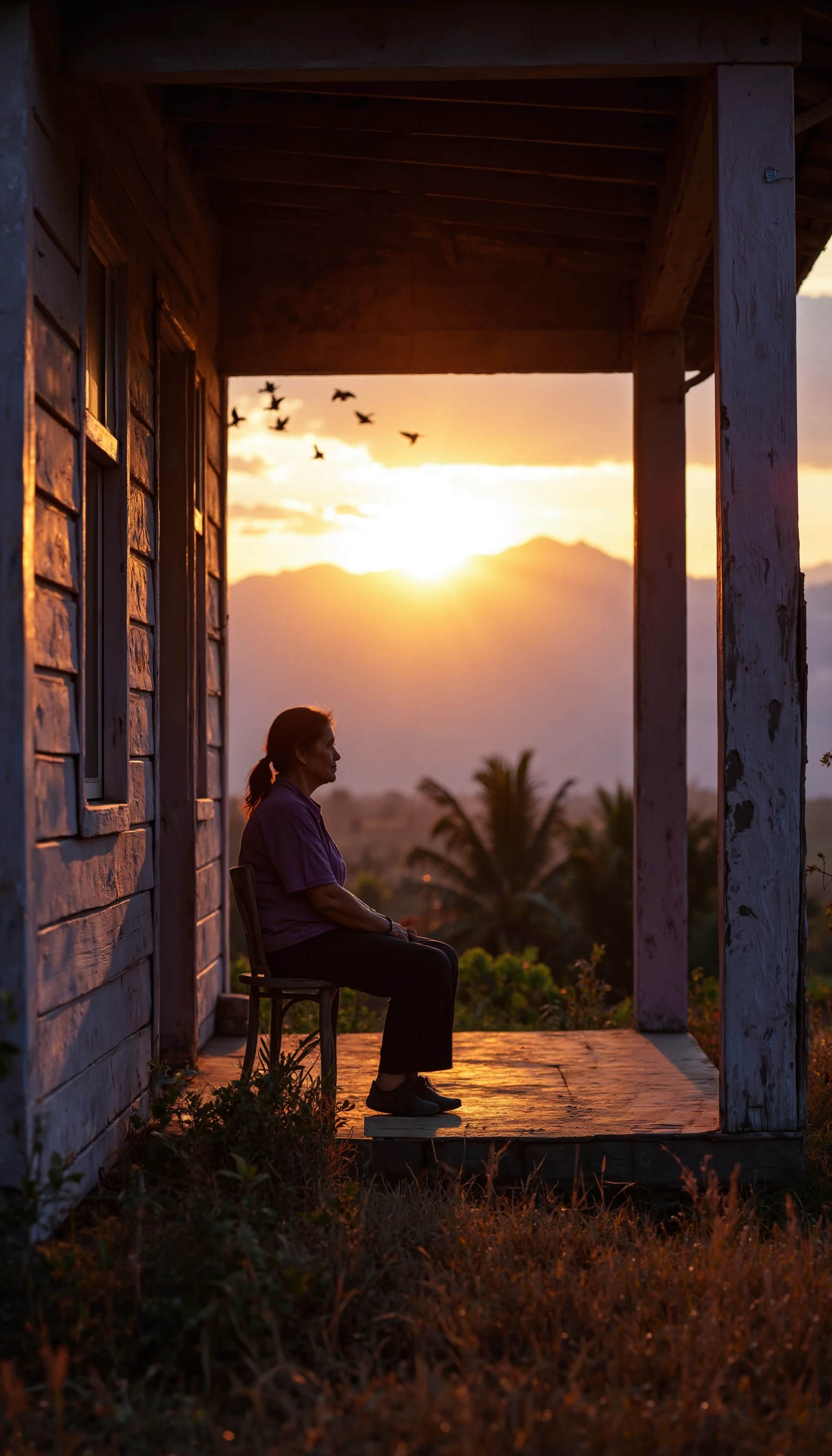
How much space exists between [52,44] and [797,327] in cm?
266

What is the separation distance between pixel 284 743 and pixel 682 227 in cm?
295

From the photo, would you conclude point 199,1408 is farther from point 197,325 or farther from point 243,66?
point 197,325

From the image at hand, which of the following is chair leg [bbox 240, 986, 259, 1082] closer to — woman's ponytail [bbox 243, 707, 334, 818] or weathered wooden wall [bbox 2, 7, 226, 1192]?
weathered wooden wall [bbox 2, 7, 226, 1192]

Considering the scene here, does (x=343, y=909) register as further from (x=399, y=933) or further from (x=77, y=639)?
(x=77, y=639)

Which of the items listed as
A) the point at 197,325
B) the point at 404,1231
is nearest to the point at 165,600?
the point at 197,325

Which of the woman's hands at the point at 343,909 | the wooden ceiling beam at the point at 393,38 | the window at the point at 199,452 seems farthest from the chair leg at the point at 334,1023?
the wooden ceiling beam at the point at 393,38

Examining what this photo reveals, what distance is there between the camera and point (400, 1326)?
326cm

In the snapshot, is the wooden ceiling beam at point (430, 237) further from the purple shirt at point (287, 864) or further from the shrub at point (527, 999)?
the shrub at point (527, 999)

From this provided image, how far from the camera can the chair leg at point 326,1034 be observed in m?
4.91

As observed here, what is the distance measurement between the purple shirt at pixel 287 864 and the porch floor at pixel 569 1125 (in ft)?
2.34

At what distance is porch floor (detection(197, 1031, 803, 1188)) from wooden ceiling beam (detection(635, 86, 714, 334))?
11.4ft

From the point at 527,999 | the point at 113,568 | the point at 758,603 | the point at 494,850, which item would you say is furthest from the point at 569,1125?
the point at 494,850

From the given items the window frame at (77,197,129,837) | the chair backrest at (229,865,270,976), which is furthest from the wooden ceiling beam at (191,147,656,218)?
the chair backrest at (229,865,270,976)

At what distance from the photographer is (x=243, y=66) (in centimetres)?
430
